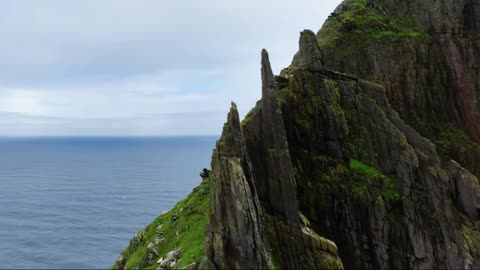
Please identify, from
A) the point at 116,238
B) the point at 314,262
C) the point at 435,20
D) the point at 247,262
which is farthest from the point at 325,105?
the point at 116,238

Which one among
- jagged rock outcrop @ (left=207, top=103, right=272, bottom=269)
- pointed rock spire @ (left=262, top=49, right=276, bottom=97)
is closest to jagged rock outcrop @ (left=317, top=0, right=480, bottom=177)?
pointed rock spire @ (left=262, top=49, right=276, bottom=97)

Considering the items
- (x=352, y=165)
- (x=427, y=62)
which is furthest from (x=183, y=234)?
(x=427, y=62)

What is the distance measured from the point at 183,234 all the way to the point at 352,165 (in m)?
23.5

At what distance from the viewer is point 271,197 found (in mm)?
43750

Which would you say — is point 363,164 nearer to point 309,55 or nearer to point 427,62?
point 309,55

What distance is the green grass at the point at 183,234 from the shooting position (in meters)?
44.6

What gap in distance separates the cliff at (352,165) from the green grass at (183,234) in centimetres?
25

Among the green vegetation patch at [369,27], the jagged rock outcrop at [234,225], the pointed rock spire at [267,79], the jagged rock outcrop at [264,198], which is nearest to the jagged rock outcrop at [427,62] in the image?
the green vegetation patch at [369,27]

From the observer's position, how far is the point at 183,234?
50.8 meters

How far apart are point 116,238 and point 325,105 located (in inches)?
4666

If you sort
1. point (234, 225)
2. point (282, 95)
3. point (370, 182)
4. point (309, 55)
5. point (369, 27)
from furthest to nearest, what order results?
point (369, 27), point (309, 55), point (282, 95), point (370, 182), point (234, 225)

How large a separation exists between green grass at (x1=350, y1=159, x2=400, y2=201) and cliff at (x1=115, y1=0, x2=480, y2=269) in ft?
0.48

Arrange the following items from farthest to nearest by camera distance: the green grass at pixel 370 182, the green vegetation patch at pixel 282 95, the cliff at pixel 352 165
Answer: the green vegetation patch at pixel 282 95 < the green grass at pixel 370 182 < the cliff at pixel 352 165

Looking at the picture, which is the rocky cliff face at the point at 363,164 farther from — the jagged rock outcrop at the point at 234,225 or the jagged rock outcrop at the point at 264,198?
the jagged rock outcrop at the point at 234,225
